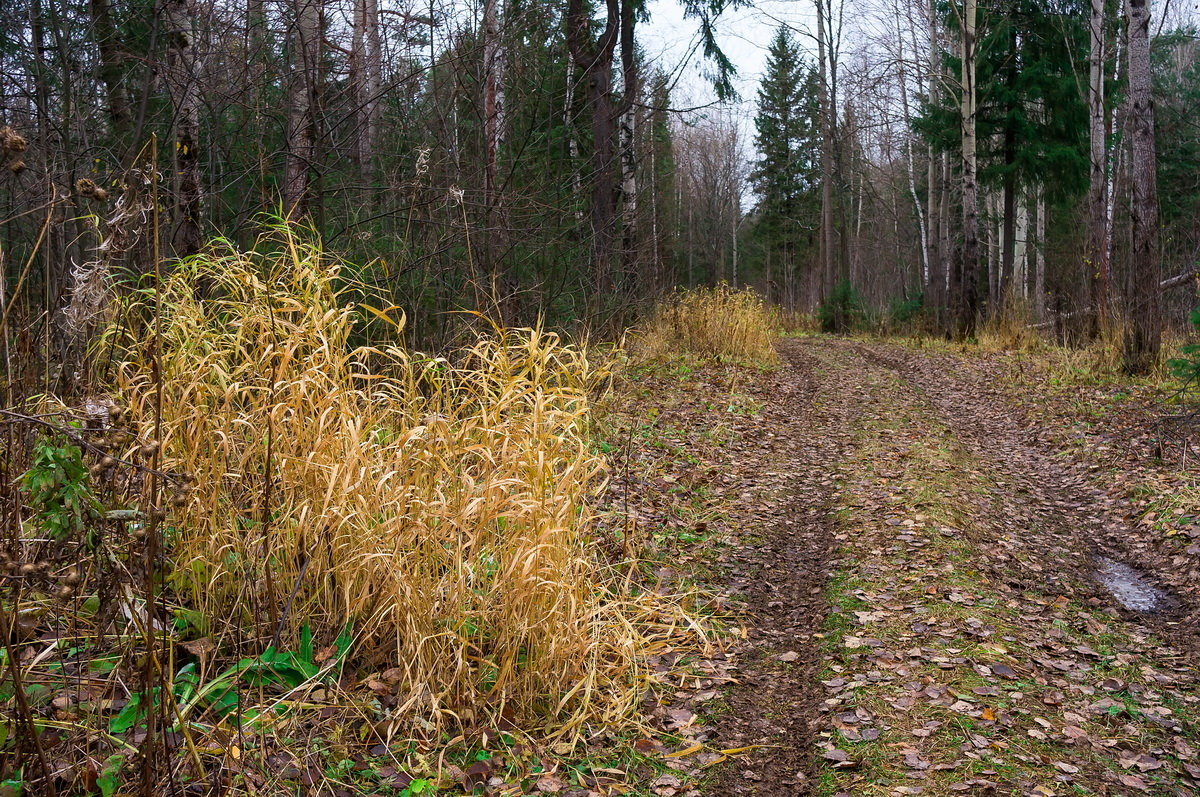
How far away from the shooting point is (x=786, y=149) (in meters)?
33.5

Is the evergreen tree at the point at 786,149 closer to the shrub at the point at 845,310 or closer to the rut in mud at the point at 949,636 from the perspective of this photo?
the shrub at the point at 845,310

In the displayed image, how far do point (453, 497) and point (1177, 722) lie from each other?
3.15 meters

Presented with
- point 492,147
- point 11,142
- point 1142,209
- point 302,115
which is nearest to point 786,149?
point 1142,209

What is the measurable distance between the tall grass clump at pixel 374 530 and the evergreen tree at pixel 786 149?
1197 inches

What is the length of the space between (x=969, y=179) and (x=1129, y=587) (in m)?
13.1

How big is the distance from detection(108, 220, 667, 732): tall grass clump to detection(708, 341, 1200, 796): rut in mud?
88 centimetres

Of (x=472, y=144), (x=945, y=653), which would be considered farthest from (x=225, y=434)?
(x=472, y=144)

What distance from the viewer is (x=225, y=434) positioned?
3242mm

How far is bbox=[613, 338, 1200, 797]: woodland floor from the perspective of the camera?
10.1 feet

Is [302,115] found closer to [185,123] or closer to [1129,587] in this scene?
[185,123]

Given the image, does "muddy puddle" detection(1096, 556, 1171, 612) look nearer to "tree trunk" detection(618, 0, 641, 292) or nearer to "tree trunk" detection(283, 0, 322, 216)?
"tree trunk" detection(283, 0, 322, 216)

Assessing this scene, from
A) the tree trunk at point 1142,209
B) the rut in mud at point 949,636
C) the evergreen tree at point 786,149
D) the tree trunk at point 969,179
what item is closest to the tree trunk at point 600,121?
the rut in mud at point 949,636

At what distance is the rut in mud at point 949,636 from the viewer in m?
3.02

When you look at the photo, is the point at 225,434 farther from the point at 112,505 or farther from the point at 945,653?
the point at 945,653
